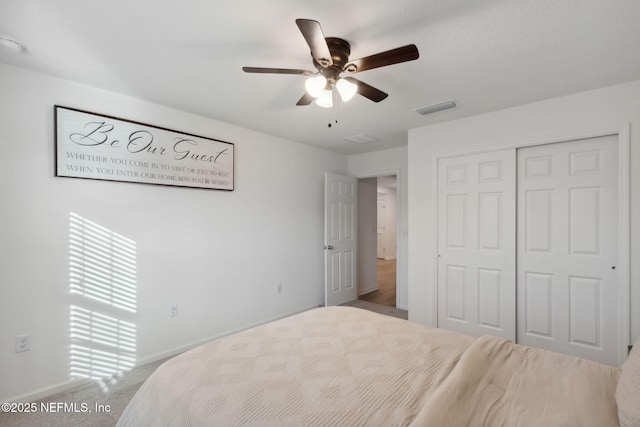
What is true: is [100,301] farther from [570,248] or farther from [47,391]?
[570,248]

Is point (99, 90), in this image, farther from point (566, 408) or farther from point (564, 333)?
point (564, 333)

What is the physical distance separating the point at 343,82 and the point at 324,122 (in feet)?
4.96

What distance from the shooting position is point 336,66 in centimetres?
174

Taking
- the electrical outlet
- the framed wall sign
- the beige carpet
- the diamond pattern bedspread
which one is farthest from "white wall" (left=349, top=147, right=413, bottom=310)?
the electrical outlet

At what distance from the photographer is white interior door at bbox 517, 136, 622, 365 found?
7.94 ft

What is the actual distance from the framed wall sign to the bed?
182 cm

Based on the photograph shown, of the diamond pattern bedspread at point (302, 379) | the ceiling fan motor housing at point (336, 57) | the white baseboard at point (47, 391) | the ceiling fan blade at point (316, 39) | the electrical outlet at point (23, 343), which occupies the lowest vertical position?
the white baseboard at point (47, 391)

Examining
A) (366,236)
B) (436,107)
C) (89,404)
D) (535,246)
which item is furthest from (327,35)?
(366,236)

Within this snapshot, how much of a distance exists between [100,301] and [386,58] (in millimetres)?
2787

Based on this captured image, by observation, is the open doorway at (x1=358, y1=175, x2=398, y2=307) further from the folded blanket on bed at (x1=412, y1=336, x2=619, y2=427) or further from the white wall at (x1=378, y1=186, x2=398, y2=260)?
the folded blanket on bed at (x1=412, y1=336, x2=619, y2=427)

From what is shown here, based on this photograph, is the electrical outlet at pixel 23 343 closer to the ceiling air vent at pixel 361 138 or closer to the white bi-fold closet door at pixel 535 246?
the ceiling air vent at pixel 361 138

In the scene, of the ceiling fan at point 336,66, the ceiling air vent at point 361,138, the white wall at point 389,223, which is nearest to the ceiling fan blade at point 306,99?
the ceiling fan at point 336,66

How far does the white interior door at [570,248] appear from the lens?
95.3 inches

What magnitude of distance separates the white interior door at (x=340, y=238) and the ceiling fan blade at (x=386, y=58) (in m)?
2.55
